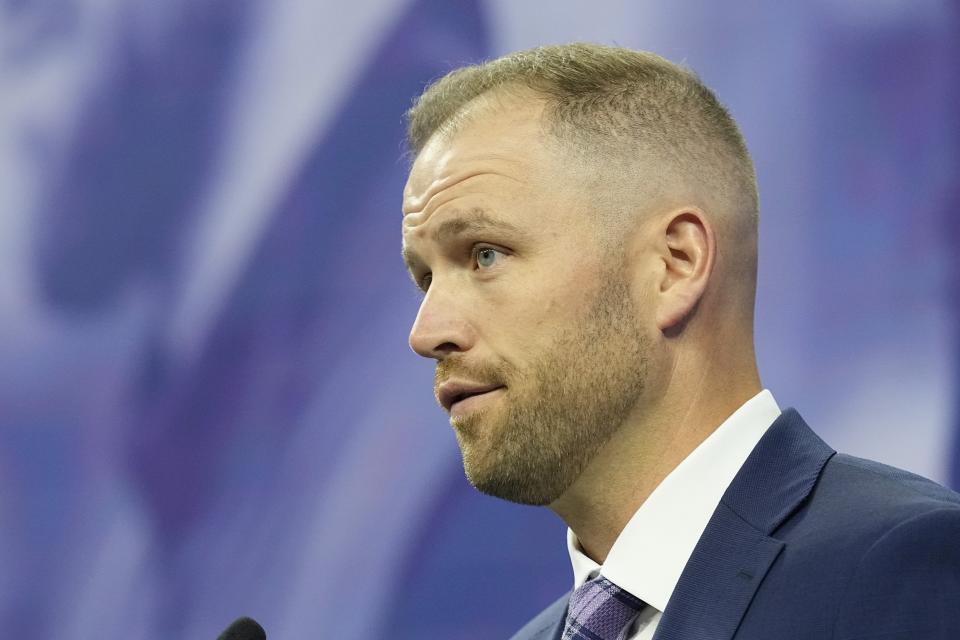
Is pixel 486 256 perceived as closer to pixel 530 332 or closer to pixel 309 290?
pixel 530 332

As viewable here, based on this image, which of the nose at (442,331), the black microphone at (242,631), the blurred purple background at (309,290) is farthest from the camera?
the blurred purple background at (309,290)

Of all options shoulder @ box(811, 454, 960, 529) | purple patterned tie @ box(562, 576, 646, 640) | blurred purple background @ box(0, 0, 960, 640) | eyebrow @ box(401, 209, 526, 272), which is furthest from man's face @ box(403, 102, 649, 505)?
blurred purple background @ box(0, 0, 960, 640)

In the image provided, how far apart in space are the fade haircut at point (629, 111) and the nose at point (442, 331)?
27cm

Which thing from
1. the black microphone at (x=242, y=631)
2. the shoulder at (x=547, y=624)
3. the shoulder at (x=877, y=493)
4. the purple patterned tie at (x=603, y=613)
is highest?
the shoulder at (x=877, y=493)

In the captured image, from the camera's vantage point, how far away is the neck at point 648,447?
1.52 m

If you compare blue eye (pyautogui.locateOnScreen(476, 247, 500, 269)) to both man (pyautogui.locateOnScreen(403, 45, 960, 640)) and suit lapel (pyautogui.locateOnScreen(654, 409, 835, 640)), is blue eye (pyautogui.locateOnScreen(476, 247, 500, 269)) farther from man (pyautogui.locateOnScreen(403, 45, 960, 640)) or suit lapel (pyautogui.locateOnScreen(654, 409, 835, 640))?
suit lapel (pyautogui.locateOnScreen(654, 409, 835, 640))

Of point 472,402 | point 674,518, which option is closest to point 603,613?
point 674,518

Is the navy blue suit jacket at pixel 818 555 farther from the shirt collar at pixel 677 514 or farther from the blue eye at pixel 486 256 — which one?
the blue eye at pixel 486 256

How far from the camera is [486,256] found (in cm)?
154

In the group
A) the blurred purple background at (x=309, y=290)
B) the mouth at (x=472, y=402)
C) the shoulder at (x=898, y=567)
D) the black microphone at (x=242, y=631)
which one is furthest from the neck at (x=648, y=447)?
the blurred purple background at (x=309, y=290)

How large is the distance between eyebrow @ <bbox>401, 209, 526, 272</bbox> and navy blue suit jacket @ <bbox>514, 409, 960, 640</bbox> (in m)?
0.41

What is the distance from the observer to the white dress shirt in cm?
143

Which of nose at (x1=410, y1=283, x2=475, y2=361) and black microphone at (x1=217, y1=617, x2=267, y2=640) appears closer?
black microphone at (x1=217, y1=617, x2=267, y2=640)

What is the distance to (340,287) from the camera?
2426mm
